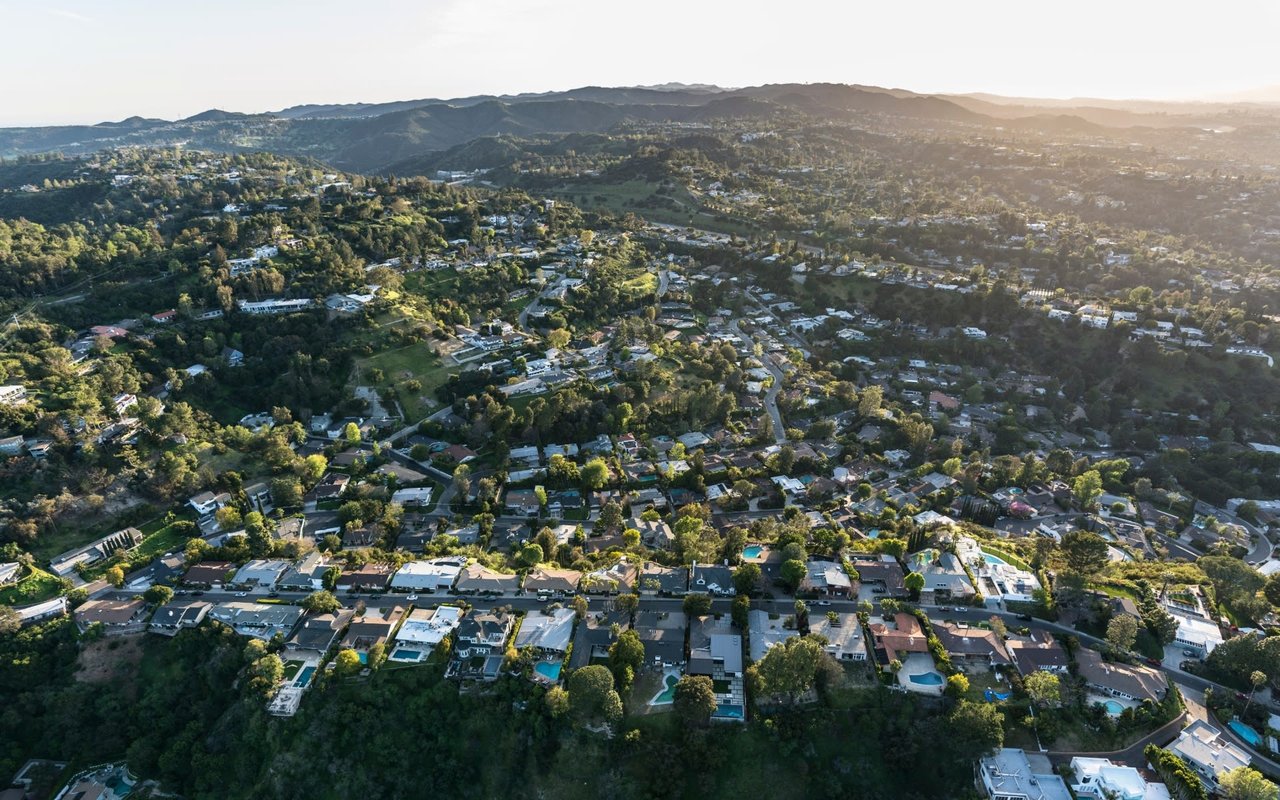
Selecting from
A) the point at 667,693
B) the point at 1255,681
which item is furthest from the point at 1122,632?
the point at 667,693

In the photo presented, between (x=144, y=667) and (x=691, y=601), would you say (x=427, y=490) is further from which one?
(x=691, y=601)

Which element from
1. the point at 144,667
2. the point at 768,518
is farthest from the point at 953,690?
the point at 144,667

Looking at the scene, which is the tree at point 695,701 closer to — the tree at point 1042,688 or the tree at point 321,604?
the tree at point 1042,688

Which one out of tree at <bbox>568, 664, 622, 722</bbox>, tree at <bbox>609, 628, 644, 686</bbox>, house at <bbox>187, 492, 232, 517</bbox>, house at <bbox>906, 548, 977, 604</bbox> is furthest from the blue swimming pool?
house at <bbox>906, 548, 977, 604</bbox>

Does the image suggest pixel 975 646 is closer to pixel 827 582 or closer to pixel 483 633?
pixel 827 582

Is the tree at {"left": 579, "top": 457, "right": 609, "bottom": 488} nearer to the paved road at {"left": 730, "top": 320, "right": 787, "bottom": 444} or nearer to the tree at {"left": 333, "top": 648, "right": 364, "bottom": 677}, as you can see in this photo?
the paved road at {"left": 730, "top": 320, "right": 787, "bottom": 444}

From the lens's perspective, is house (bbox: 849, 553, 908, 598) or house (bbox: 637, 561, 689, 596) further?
house (bbox: 637, 561, 689, 596)

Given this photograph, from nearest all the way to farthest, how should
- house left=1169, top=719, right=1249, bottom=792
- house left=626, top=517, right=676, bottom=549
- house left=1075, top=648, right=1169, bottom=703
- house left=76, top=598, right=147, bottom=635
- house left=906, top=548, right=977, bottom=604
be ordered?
house left=1169, top=719, right=1249, bottom=792
house left=1075, top=648, right=1169, bottom=703
house left=906, top=548, right=977, bottom=604
house left=76, top=598, right=147, bottom=635
house left=626, top=517, right=676, bottom=549
